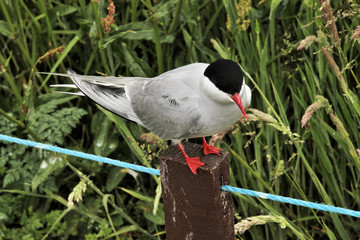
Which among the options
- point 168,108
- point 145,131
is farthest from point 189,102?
point 145,131

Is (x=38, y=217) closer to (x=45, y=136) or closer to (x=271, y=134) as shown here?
(x=45, y=136)

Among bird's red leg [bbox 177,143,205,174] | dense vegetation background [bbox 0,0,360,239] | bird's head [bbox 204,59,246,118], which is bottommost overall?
dense vegetation background [bbox 0,0,360,239]

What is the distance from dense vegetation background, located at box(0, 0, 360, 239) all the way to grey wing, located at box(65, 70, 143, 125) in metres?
→ 0.18

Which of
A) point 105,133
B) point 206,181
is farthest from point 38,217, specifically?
point 206,181

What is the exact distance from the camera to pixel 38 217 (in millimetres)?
2139

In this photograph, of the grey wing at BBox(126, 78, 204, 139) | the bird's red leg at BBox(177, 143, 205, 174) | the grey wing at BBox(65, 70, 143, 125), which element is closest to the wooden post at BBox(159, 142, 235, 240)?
the bird's red leg at BBox(177, 143, 205, 174)

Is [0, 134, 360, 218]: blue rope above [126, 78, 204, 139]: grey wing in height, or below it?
below

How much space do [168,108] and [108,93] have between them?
13.1 inches

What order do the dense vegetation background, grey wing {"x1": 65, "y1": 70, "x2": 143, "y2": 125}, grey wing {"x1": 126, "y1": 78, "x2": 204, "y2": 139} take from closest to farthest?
grey wing {"x1": 126, "y1": 78, "x2": 204, "y2": 139} < grey wing {"x1": 65, "y1": 70, "x2": 143, "y2": 125} < the dense vegetation background

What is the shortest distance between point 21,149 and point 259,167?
0.99 metres

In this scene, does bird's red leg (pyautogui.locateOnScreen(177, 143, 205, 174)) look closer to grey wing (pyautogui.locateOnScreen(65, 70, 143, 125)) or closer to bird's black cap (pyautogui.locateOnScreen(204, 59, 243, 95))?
bird's black cap (pyautogui.locateOnScreen(204, 59, 243, 95))

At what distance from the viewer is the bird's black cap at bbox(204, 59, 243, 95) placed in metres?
1.16

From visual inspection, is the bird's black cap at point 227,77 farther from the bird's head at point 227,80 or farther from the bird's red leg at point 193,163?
the bird's red leg at point 193,163

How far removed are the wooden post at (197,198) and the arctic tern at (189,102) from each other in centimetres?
3
